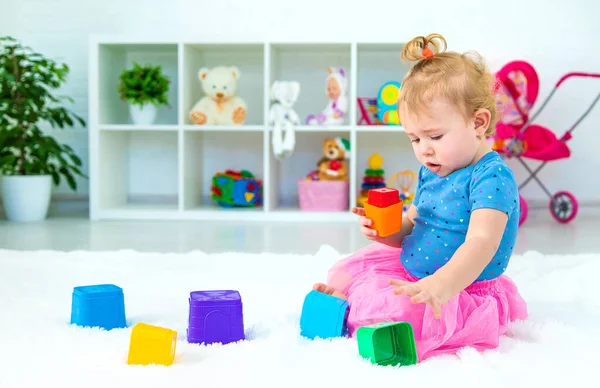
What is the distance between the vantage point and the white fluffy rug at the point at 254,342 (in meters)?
0.98

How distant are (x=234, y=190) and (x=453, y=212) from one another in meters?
2.12

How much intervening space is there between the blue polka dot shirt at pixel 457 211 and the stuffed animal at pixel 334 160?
1.89 metres

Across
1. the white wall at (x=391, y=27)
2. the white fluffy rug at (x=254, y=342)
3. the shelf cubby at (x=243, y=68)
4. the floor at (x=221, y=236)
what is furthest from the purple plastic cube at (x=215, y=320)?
the white wall at (x=391, y=27)

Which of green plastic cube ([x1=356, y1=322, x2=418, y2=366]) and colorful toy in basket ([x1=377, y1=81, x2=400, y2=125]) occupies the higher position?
colorful toy in basket ([x1=377, y1=81, x2=400, y2=125])

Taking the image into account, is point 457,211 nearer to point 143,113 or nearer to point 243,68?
point 143,113

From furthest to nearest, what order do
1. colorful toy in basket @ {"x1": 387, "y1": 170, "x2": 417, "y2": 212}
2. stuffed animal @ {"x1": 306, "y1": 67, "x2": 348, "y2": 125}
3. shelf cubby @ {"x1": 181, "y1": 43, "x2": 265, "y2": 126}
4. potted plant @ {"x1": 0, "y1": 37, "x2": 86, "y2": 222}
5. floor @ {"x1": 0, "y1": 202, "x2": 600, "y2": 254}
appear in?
shelf cubby @ {"x1": 181, "y1": 43, "x2": 265, "y2": 126}, colorful toy in basket @ {"x1": 387, "y1": 170, "x2": 417, "y2": 212}, stuffed animal @ {"x1": 306, "y1": 67, "x2": 348, "y2": 125}, potted plant @ {"x1": 0, "y1": 37, "x2": 86, "y2": 222}, floor @ {"x1": 0, "y1": 202, "x2": 600, "y2": 254}

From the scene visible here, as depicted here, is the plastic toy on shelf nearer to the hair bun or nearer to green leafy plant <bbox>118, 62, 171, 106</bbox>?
green leafy plant <bbox>118, 62, 171, 106</bbox>

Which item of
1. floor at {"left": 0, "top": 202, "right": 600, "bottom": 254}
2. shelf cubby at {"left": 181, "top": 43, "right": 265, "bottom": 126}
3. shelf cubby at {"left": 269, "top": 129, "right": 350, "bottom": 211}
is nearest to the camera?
floor at {"left": 0, "top": 202, "right": 600, "bottom": 254}

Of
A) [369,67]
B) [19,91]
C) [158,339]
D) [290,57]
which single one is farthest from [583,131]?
[158,339]

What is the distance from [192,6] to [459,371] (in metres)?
2.80

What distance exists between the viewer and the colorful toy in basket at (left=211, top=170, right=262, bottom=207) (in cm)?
323

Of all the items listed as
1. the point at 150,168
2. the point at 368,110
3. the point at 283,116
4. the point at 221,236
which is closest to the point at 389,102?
the point at 368,110

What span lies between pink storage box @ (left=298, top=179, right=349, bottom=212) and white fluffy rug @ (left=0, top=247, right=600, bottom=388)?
1.31 meters

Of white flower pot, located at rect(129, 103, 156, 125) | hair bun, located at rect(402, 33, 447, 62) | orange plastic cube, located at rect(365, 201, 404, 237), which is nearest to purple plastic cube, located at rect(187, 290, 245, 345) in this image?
orange plastic cube, located at rect(365, 201, 404, 237)
